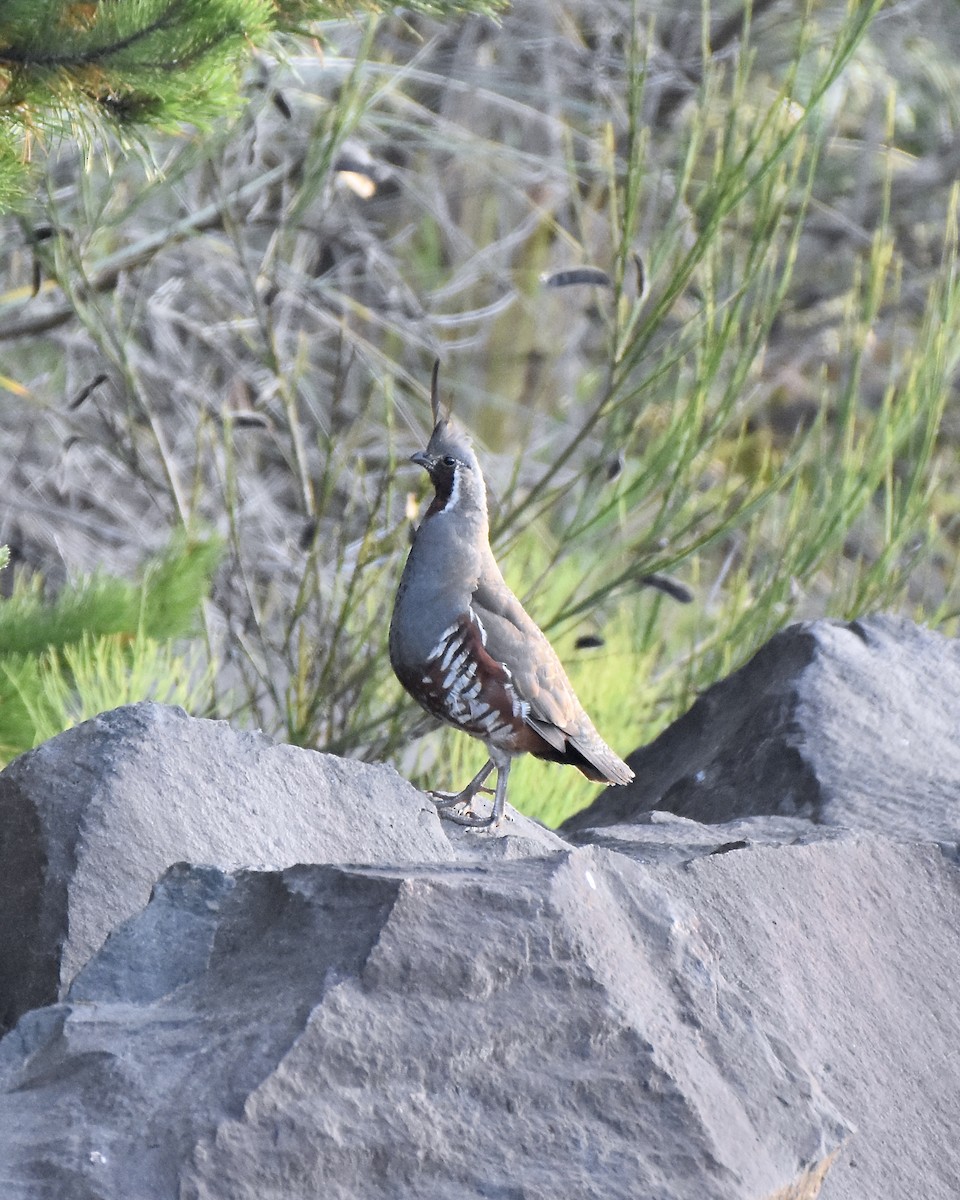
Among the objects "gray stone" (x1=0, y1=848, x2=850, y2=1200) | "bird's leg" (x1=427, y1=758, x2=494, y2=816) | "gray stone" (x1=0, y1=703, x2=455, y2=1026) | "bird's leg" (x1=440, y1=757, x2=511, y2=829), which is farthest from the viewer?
"bird's leg" (x1=427, y1=758, x2=494, y2=816)

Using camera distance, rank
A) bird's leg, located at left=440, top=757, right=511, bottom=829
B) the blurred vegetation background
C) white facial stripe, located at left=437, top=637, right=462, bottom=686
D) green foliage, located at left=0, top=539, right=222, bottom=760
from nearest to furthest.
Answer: white facial stripe, located at left=437, top=637, right=462, bottom=686 → bird's leg, located at left=440, top=757, right=511, bottom=829 → green foliage, located at left=0, top=539, right=222, bottom=760 → the blurred vegetation background

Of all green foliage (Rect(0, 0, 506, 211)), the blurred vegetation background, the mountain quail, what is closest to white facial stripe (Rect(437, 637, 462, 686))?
the mountain quail

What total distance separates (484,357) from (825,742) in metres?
5.24

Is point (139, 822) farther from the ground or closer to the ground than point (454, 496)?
closer to the ground

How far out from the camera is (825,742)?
3506 millimetres

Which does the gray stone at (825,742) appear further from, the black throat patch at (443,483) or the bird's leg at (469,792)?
the black throat patch at (443,483)

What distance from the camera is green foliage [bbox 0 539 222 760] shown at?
3.34 m

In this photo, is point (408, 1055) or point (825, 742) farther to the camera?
point (825, 742)

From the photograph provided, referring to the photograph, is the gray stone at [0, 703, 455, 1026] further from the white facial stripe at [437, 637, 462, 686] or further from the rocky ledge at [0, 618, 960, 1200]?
the white facial stripe at [437, 637, 462, 686]

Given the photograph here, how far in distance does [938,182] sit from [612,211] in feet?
16.1

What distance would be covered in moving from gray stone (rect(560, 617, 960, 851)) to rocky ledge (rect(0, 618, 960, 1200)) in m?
0.37

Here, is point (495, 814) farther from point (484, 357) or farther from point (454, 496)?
point (484, 357)

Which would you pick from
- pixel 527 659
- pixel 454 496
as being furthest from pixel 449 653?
pixel 454 496

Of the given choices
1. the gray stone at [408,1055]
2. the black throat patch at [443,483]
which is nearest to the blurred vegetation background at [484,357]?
the black throat patch at [443,483]
